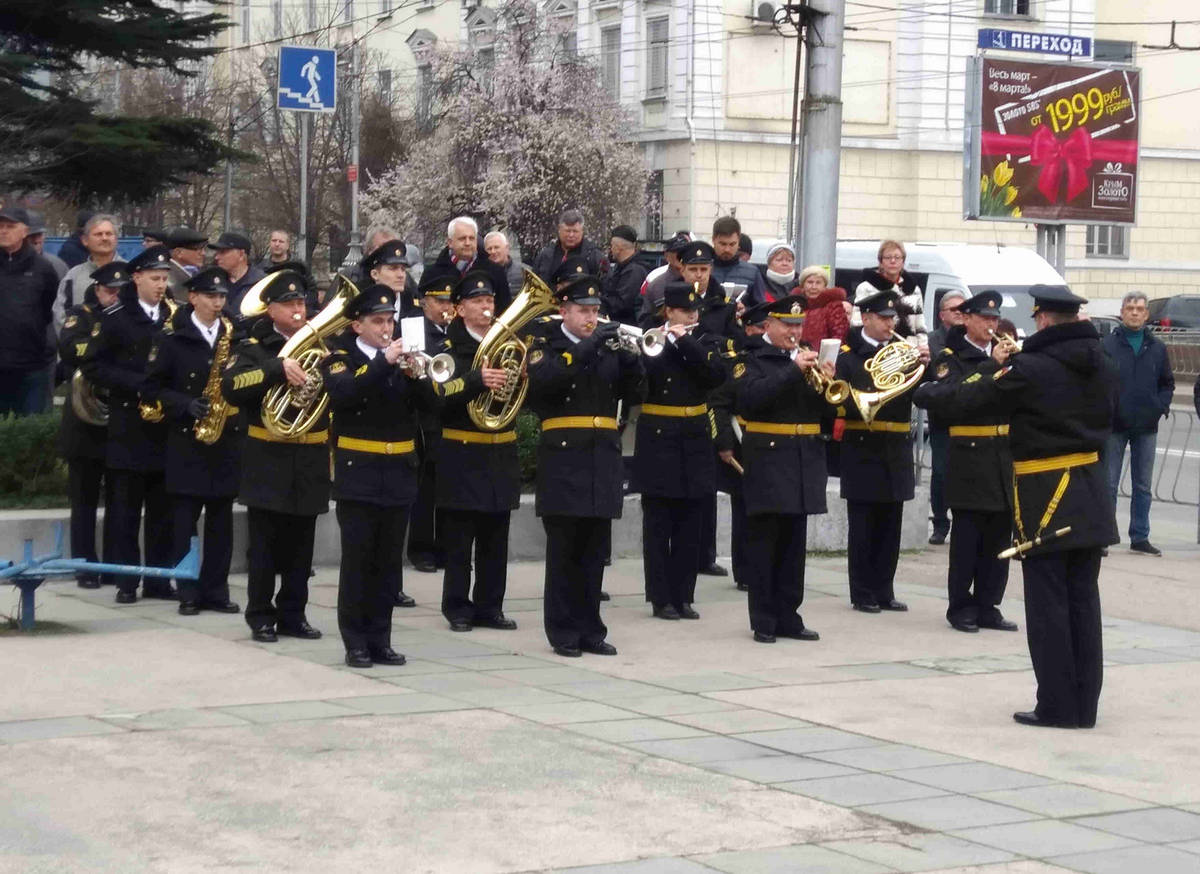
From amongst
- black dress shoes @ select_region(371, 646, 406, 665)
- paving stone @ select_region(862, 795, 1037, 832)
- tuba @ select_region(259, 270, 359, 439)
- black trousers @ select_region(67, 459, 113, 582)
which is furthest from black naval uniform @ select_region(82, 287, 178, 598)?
paving stone @ select_region(862, 795, 1037, 832)

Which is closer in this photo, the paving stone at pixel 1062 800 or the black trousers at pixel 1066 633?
the paving stone at pixel 1062 800

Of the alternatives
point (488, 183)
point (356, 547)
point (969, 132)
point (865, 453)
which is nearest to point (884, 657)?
point (865, 453)

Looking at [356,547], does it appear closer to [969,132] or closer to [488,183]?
[969,132]

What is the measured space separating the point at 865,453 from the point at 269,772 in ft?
17.0

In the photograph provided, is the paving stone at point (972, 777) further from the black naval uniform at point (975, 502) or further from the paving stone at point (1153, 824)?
the black naval uniform at point (975, 502)

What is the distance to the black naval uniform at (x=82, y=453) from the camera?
11.2m

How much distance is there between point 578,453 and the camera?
9938 mm

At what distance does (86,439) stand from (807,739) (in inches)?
205

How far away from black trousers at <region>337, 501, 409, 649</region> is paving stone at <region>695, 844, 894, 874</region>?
3588 mm

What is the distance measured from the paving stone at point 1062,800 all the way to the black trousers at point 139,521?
5657 millimetres

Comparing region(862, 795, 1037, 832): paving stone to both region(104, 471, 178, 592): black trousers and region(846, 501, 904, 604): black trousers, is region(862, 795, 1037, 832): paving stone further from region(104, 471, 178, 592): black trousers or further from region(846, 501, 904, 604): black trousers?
region(104, 471, 178, 592): black trousers

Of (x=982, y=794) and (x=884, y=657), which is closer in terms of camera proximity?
(x=982, y=794)

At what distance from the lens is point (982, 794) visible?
7.27 m

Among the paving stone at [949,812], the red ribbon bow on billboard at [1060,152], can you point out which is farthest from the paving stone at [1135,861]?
the red ribbon bow on billboard at [1060,152]
